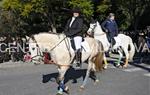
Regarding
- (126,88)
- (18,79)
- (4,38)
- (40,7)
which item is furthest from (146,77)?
(40,7)

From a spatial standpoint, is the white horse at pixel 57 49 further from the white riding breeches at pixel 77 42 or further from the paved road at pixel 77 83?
the paved road at pixel 77 83

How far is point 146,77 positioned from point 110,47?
9.59ft

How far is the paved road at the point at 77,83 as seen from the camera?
11336 mm

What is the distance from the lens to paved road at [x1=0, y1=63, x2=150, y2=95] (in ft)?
37.2

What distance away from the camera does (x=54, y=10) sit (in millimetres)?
25984

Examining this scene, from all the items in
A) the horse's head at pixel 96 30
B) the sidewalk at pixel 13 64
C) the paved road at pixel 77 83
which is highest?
the horse's head at pixel 96 30

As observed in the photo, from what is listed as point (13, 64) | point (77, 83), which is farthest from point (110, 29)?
point (13, 64)

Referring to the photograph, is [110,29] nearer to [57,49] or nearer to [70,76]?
[70,76]

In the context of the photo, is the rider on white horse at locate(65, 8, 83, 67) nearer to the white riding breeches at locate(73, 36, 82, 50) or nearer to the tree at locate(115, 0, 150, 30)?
A: the white riding breeches at locate(73, 36, 82, 50)

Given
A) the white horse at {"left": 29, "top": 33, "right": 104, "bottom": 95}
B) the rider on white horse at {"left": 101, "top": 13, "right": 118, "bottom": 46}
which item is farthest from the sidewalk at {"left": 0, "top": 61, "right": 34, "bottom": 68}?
the white horse at {"left": 29, "top": 33, "right": 104, "bottom": 95}

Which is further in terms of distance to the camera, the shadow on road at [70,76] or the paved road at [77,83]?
the shadow on road at [70,76]

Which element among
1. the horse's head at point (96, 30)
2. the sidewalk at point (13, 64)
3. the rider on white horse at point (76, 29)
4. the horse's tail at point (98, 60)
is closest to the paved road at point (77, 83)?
the horse's tail at point (98, 60)

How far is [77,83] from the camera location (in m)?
12.6

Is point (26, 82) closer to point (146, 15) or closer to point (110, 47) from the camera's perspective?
point (110, 47)
